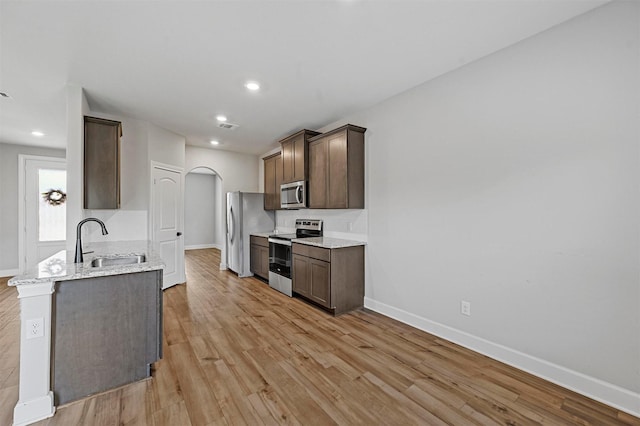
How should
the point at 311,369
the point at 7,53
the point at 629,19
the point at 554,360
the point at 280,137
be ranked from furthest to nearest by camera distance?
the point at 280,137 → the point at 7,53 → the point at 311,369 → the point at 554,360 → the point at 629,19

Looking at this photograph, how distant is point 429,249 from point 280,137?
140 inches

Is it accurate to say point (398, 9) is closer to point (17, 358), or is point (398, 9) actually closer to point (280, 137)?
point (280, 137)

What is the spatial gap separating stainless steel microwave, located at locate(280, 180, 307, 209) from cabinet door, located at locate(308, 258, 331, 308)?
1098mm

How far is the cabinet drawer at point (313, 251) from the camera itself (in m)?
3.63

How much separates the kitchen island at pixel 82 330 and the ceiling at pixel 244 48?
1896mm

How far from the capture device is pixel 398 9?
1982mm

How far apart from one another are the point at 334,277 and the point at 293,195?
1.77 meters

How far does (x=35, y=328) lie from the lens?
1.83 metres

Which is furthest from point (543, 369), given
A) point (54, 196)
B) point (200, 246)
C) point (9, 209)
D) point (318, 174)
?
point (200, 246)

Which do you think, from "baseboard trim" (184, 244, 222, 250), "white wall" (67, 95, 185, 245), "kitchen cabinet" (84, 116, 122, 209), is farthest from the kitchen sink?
"baseboard trim" (184, 244, 222, 250)

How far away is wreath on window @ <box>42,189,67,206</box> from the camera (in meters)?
5.74

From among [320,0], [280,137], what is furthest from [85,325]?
[280,137]

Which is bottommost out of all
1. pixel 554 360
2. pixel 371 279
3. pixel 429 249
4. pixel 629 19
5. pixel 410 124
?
pixel 554 360

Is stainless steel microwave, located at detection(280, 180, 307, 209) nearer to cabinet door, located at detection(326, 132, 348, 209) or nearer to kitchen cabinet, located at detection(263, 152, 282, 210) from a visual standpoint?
kitchen cabinet, located at detection(263, 152, 282, 210)
